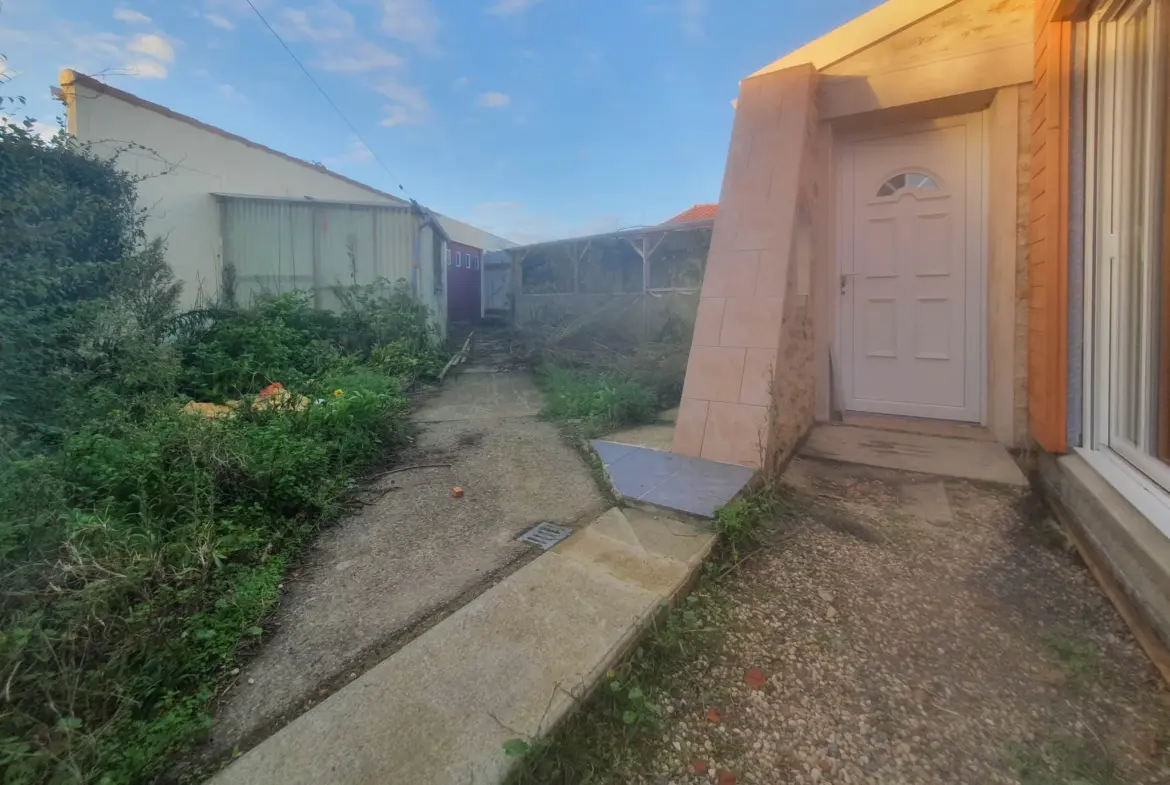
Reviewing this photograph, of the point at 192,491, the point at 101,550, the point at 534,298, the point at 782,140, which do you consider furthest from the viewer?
the point at 534,298

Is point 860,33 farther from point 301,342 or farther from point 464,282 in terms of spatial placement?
point 464,282

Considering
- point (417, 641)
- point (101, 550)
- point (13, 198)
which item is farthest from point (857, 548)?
point (13, 198)

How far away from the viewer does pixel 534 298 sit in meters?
12.8

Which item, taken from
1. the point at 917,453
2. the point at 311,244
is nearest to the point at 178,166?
the point at 311,244

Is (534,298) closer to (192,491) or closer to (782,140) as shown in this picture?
(782,140)

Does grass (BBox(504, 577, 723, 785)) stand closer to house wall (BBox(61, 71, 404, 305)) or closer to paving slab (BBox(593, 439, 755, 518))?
paving slab (BBox(593, 439, 755, 518))

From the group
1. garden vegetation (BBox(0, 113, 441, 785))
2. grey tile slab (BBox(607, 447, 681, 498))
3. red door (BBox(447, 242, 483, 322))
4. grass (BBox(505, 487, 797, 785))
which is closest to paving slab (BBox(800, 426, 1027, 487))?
grey tile slab (BBox(607, 447, 681, 498))

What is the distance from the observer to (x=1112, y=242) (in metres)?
2.18

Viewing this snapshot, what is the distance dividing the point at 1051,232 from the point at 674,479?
208cm

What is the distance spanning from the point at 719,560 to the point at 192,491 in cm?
231

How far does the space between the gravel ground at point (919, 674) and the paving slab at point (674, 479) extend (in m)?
0.36

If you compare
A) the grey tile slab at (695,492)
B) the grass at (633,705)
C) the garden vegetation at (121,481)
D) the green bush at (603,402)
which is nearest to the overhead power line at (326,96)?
the garden vegetation at (121,481)

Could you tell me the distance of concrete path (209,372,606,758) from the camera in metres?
1.49

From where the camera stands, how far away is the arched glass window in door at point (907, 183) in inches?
135
